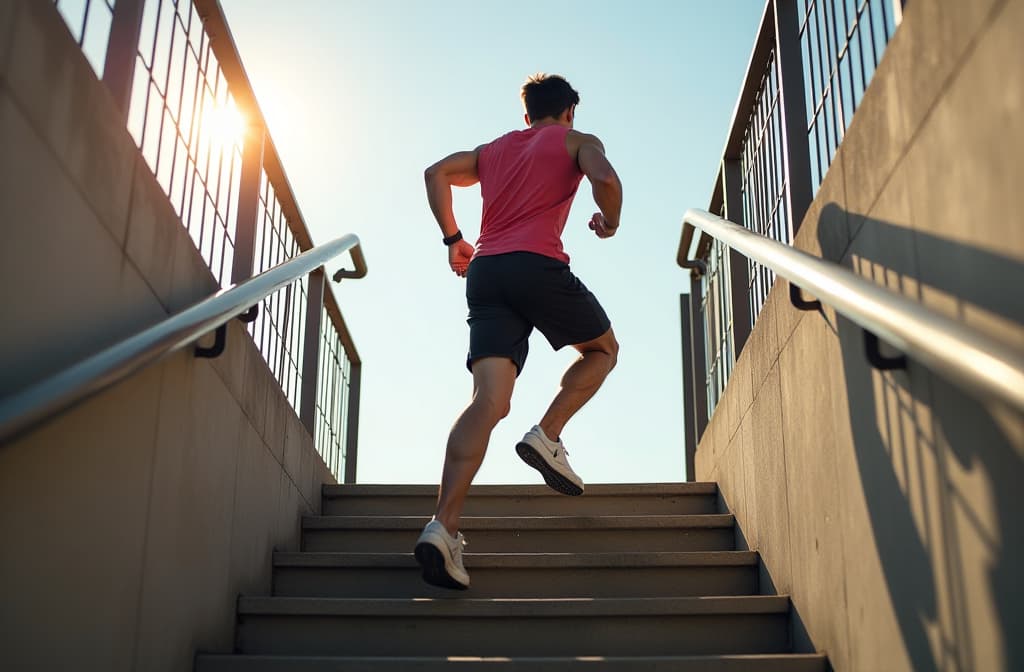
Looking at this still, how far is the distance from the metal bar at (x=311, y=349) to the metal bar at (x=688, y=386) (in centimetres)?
182

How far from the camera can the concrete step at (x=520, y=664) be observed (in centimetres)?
289

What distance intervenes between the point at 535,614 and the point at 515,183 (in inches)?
52.7

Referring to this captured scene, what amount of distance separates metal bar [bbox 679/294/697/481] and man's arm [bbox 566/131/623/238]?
225cm

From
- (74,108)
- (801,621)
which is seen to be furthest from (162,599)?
(801,621)

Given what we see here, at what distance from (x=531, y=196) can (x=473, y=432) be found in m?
0.79

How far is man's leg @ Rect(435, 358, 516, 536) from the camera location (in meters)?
3.41

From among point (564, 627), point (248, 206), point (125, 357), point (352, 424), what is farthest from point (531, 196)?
point (352, 424)

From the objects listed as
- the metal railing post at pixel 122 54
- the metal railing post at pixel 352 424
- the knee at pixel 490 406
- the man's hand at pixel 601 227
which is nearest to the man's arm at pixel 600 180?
the man's hand at pixel 601 227

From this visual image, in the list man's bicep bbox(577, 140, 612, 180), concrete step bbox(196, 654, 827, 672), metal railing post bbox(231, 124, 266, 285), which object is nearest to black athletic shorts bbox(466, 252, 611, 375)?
man's bicep bbox(577, 140, 612, 180)

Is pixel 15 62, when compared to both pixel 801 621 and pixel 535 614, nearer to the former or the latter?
pixel 535 614

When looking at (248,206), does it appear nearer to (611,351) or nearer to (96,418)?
(611,351)

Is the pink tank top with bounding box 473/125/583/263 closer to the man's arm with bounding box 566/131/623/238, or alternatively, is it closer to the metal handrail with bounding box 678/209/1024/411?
the man's arm with bounding box 566/131/623/238

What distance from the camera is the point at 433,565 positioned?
3.33 m

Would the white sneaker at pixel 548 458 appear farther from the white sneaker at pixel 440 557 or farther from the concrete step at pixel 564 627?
the concrete step at pixel 564 627
